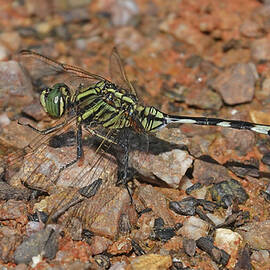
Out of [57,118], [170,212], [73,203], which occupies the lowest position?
[170,212]

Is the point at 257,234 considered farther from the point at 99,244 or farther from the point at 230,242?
the point at 99,244

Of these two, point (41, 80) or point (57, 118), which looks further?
point (41, 80)

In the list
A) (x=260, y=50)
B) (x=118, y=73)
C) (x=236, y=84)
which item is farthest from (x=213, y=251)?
(x=260, y=50)

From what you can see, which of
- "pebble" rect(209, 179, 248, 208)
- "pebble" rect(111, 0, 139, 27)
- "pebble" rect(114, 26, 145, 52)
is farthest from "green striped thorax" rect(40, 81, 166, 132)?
"pebble" rect(111, 0, 139, 27)

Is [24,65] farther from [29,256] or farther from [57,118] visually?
[29,256]

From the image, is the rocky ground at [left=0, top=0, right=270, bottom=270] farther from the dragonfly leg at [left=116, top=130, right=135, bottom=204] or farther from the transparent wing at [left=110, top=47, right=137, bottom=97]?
the transparent wing at [left=110, top=47, right=137, bottom=97]

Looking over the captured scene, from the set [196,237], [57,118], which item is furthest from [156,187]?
[57,118]
